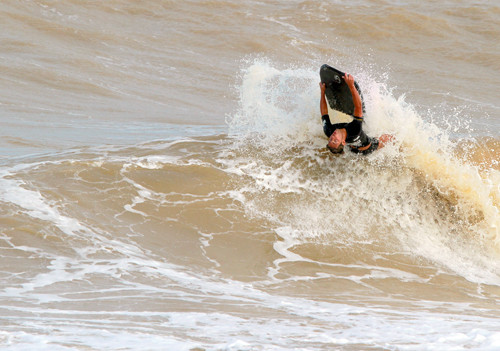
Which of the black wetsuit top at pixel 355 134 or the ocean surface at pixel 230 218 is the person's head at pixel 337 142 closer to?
the black wetsuit top at pixel 355 134

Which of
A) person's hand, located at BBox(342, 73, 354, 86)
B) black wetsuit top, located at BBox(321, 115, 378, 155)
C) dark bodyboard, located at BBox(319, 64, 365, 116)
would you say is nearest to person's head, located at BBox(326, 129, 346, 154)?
black wetsuit top, located at BBox(321, 115, 378, 155)

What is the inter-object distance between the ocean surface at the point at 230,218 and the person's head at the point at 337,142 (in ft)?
1.35

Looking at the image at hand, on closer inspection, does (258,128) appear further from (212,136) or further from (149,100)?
(149,100)

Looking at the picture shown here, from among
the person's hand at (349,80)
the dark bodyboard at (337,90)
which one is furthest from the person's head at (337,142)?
the person's hand at (349,80)

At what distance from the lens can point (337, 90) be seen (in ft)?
29.1

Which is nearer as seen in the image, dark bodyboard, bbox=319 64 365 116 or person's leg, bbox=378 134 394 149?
dark bodyboard, bbox=319 64 365 116

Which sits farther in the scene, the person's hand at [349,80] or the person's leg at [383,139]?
the person's leg at [383,139]

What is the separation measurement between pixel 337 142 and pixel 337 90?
83cm

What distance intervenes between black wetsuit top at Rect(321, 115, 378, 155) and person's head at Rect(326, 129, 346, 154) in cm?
11

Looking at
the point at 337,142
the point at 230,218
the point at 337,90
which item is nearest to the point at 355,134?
the point at 337,142

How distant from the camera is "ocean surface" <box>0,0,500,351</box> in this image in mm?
4879

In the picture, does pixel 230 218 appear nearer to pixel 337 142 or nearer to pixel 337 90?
pixel 337 142

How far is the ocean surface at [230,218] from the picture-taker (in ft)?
16.0

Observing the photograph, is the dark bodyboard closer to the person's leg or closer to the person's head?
the person's head
